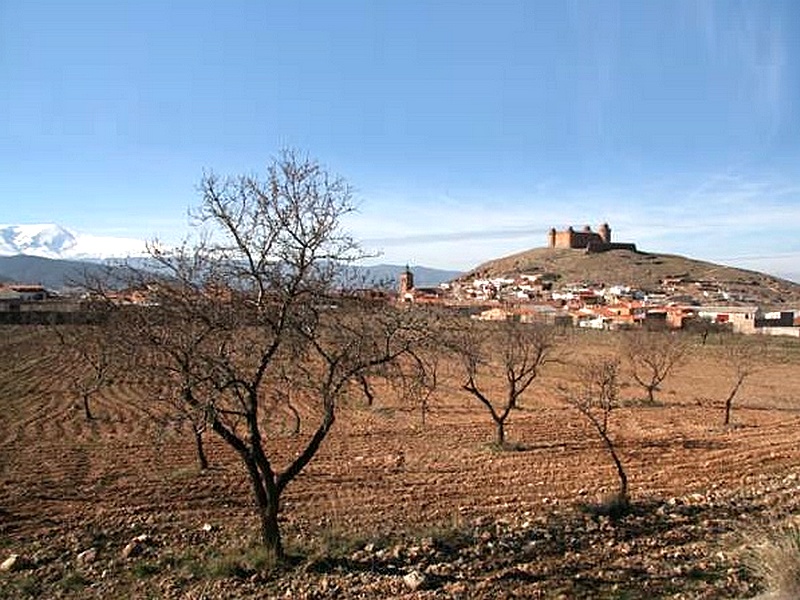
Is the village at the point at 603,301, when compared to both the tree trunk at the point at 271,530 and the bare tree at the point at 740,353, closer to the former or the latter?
the tree trunk at the point at 271,530

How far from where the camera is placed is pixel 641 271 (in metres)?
153

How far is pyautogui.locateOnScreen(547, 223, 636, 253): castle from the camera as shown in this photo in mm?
180500

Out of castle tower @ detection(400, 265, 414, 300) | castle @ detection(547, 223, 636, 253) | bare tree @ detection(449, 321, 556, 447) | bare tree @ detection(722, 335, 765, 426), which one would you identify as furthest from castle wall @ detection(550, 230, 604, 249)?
castle tower @ detection(400, 265, 414, 300)

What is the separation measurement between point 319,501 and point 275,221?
6337mm

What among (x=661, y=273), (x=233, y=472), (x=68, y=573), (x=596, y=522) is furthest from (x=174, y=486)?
(x=661, y=273)

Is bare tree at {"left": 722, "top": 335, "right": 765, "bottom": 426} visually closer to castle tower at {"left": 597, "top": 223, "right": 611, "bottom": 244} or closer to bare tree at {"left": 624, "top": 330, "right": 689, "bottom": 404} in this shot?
bare tree at {"left": 624, "top": 330, "right": 689, "bottom": 404}

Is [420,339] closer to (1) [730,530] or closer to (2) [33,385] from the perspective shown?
(1) [730,530]

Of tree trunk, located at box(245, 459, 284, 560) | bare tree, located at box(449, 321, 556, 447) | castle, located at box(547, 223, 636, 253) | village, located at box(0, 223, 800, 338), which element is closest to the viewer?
tree trunk, located at box(245, 459, 284, 560)

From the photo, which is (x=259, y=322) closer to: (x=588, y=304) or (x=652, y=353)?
(x=652, y=353)

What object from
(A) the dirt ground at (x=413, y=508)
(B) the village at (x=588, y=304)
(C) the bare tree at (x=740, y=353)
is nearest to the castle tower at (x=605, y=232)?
(B) the village at (x=588, y=304)

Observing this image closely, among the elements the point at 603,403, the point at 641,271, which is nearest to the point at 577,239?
the point at 641,271

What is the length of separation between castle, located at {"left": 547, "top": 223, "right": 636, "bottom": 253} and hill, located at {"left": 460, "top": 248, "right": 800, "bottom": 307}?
3451 mm

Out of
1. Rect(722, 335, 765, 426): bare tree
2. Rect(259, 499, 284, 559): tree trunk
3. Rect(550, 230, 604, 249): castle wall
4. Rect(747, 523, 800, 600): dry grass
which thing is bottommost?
Rect(722, 335, 765, 426): bare tree

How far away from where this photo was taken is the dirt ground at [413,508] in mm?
7965
